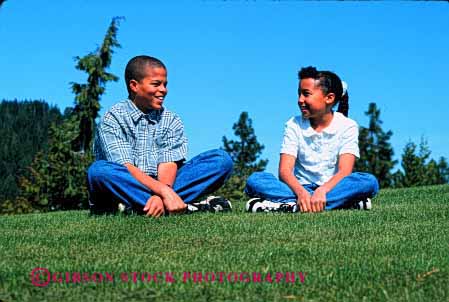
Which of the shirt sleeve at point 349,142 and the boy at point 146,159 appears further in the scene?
the shirt sleeve at point 349,142

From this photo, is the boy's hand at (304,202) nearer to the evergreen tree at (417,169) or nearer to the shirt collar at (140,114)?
the shirt collar at (140,114)

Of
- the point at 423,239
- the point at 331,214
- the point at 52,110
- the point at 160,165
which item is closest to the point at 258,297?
the point at 423,239

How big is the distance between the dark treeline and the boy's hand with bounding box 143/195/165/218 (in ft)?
57.1

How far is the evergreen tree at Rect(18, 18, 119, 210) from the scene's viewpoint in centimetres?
2228

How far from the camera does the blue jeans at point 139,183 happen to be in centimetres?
626

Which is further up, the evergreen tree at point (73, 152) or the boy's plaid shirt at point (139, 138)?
the evergreen tree at point (73, 152)

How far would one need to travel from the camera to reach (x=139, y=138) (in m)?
6.55

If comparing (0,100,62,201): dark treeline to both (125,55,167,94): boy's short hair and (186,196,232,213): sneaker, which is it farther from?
(186,196,232,213): sneaker

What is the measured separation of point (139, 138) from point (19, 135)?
17.4 meters

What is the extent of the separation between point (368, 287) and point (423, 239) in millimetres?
1525

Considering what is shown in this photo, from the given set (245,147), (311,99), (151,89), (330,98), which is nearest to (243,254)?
(151,89)

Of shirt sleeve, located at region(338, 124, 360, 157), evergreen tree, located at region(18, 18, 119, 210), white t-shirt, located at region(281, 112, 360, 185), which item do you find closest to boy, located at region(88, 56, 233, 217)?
white t-shirt, located at region(281, 112, 360, 185)

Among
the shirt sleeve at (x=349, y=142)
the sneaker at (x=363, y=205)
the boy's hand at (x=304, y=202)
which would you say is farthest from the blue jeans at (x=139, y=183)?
the sneaker at (x=363, y=205)

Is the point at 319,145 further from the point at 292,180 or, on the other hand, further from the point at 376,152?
the point at 376,152
